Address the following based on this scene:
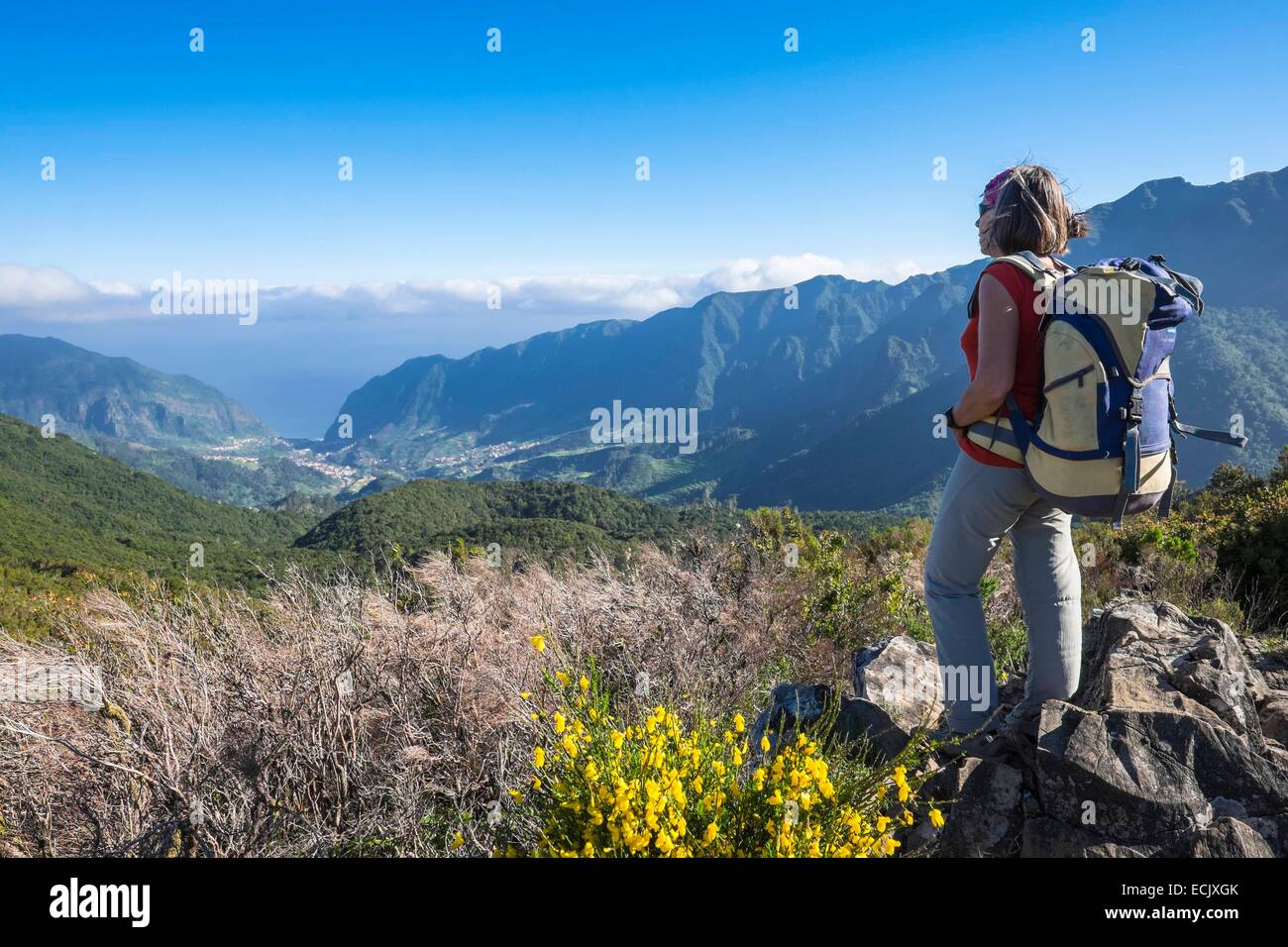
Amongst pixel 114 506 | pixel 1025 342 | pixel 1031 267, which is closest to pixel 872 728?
pixel 1025 342

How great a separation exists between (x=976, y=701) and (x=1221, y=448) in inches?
5596

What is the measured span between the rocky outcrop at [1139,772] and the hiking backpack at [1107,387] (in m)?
0.72

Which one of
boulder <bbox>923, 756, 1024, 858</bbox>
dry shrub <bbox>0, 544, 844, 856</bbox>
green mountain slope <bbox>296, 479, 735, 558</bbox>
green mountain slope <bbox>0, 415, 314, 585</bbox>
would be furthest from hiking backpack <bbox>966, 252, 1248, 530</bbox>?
A: green mountain slope <bbox>0, 415, 314, 585</bbox>

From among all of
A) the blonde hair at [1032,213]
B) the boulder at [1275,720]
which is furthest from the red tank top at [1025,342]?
the boulder at [1275,720]

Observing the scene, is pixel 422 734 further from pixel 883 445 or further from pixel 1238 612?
pixel 883 445

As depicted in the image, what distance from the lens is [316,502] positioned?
128250mm

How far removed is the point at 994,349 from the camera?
2.24 meters

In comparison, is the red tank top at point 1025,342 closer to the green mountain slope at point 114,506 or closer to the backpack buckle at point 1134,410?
the backpack buckle at point 1134,410

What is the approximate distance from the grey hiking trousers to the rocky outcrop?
0.17 meters

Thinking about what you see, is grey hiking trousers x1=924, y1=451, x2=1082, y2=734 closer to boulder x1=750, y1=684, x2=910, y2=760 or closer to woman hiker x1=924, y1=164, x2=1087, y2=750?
woman hiker x1=924, y1=164, x2=1087, y2=750

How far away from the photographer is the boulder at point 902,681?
3.11 meters

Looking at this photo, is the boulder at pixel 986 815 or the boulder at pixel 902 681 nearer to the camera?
the boulder at pixel 986 815

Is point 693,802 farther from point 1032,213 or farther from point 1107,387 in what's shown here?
point 1032,213

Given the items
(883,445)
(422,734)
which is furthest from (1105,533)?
(883,445)
